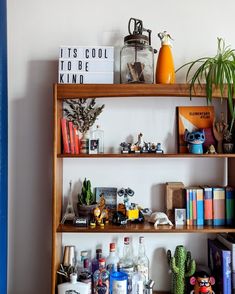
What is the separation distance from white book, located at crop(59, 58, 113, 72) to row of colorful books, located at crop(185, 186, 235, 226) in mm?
798

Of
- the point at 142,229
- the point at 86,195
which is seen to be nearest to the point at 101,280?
the point at 142,229

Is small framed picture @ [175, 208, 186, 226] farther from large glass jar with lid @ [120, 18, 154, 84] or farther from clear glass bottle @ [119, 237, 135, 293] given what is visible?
large glass jar with lid @ [120, 18, 154, 84]

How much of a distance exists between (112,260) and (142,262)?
6.6 inches

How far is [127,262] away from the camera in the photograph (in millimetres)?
1750

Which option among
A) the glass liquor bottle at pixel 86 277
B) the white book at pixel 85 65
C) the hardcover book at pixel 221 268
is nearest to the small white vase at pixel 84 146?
the white book at pixel 85 65

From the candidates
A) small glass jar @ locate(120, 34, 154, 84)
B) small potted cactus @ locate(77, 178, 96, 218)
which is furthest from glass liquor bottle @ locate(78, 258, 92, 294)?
small glass jar @ locate(120, 34, 154, 84)

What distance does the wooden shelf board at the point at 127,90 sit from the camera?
5.22ft

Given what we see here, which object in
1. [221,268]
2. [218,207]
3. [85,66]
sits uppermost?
[85,66]

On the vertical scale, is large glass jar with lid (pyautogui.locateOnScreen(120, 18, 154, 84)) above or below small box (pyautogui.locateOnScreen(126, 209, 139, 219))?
above

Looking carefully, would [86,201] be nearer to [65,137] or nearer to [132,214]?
[132,214]

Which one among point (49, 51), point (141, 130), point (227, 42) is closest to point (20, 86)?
point (49, 51)

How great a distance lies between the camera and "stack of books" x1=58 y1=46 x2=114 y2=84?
1673mm

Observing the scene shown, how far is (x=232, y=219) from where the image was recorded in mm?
1688

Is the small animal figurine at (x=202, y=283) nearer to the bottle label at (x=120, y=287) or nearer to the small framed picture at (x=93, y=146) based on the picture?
the bottle label at (x=120, y=287)
